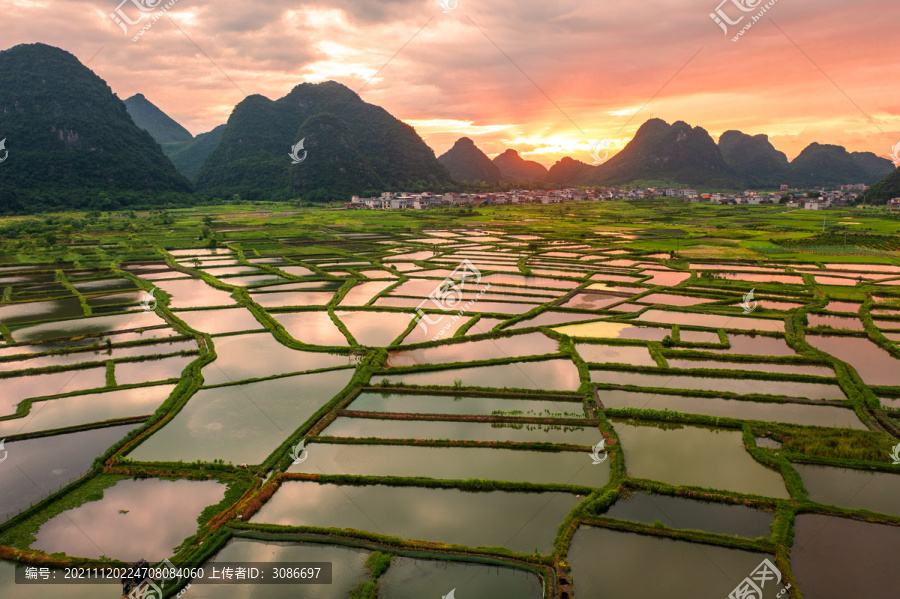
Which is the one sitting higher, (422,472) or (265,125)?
(265,125)

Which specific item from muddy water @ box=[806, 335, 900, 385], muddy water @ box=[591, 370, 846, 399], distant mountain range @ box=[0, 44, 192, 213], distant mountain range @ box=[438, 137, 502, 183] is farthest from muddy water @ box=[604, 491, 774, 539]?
distant mountain range @ box=[438, 137, 502, 183]

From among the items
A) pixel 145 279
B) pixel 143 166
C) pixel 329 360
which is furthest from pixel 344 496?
pixel 143 166

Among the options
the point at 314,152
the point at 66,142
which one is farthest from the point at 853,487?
the point at 314,152

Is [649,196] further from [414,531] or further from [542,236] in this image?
[414,531]

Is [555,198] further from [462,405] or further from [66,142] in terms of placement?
[462,405]

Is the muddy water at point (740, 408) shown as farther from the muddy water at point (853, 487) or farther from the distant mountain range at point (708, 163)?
the distant mountain range at point (708, 163)

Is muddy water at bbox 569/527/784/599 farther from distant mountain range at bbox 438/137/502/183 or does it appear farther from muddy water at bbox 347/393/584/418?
distant mountain range at bbox 438/137/502/183
